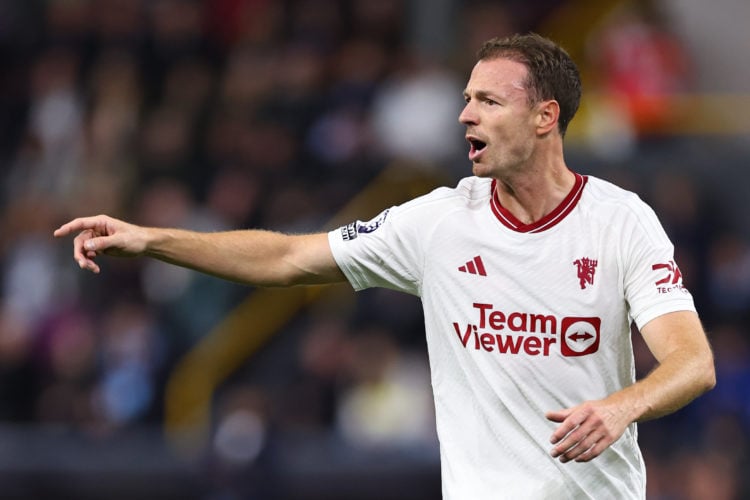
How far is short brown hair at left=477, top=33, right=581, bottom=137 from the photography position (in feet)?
17.9

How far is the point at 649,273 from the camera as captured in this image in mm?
5215

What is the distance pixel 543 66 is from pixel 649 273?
0.83m

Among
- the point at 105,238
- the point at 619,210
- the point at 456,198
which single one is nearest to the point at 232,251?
the point at 105,238

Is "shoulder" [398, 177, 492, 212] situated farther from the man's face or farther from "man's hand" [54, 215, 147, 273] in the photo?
"man's hand" [54, 215, 147, 273]

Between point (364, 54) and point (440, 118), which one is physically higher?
point (364, 54)

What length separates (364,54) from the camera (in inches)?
573

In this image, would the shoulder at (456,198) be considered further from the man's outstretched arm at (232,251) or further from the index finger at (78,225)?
the index finger at (78,225)

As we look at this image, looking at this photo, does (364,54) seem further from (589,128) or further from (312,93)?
(589,128)

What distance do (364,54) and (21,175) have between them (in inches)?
142

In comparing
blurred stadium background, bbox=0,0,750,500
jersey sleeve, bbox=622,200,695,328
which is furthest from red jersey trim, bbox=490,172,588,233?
blurred stadium background, bbox=0,0,750,500

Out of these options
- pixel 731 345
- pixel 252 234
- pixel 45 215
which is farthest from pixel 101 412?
pixel 252 234

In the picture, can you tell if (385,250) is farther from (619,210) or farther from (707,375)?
(707,375)

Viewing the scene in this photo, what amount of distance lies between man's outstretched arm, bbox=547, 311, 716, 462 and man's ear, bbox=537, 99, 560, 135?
81cm

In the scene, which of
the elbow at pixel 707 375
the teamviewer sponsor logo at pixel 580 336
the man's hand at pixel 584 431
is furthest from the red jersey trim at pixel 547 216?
the man's hand at pixel 584 431
